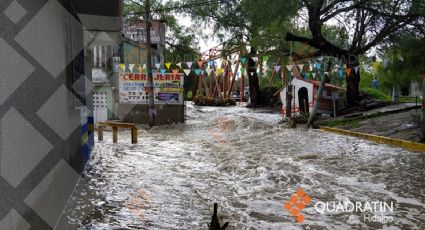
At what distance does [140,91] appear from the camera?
847 inches

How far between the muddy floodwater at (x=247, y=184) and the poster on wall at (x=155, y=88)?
736 centimetres

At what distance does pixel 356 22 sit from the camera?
20656mm

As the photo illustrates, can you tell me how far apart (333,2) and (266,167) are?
10.6 m

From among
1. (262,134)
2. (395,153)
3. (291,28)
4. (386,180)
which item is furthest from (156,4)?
(386,180)

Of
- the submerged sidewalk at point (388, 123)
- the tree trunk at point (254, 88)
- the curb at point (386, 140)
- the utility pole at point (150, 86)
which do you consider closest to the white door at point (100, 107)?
the utility pole at point (150, 86)

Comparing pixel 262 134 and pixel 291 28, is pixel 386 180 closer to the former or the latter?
pixel 262 134

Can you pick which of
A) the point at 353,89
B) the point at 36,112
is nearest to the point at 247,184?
the point at 36,112

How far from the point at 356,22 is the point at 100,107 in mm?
14308

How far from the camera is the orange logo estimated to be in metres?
5.88

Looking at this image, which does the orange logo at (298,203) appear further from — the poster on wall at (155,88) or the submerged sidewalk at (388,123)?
the poster on wall at (155,88)

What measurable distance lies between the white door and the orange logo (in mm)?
16278

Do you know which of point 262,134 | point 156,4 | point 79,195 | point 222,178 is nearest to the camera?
point 79,195

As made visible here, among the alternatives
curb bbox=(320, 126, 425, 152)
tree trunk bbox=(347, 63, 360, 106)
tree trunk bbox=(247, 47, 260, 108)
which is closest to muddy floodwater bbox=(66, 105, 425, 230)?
curb bbox=(320, 126, 425, 152)

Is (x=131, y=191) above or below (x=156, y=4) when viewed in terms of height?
below
